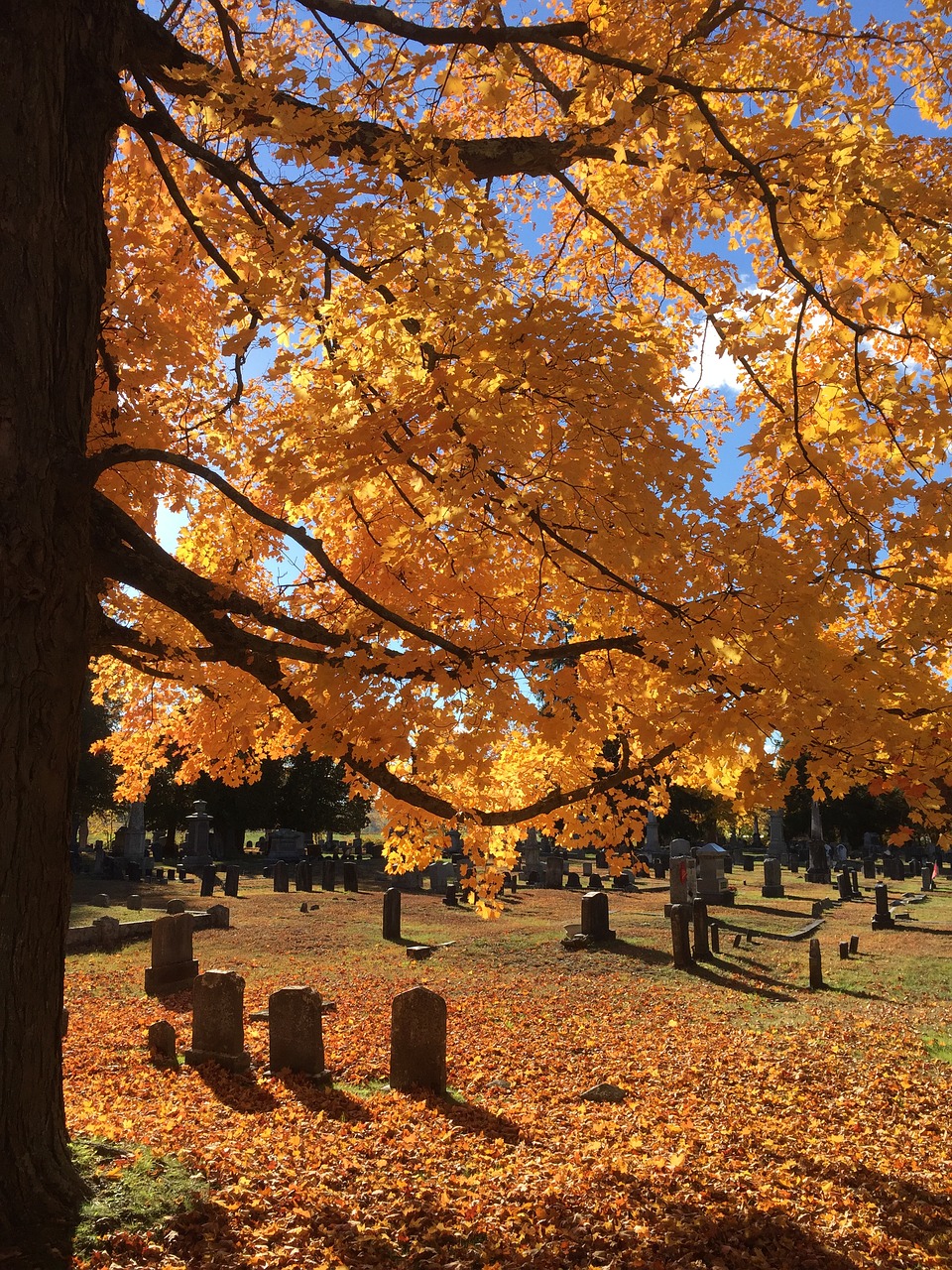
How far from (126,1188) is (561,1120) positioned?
15.2 ft

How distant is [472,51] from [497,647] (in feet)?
14.9

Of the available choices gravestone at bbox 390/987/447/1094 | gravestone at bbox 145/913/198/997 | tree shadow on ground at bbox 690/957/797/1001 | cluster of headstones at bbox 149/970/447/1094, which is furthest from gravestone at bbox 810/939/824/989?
gravestone at bbox 145/913/198/997

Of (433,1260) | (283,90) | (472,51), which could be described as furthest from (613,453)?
(433,1260)

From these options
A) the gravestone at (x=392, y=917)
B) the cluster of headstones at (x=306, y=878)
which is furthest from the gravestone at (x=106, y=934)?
the cluster of headstones at (x=306, y=878)

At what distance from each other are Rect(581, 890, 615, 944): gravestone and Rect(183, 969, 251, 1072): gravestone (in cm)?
1033

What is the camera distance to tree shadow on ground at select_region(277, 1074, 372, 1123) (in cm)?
831

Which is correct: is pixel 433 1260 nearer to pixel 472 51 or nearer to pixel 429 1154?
pixel 429 1154

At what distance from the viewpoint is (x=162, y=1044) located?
10.3m

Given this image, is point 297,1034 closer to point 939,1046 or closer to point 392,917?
point 939,1046

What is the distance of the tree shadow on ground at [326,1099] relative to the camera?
8.31m

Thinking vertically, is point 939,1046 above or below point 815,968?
below

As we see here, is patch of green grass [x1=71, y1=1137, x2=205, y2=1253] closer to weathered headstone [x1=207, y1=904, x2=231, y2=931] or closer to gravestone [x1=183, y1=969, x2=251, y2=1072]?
gravestone [x1=183, y1=969, x2=251, y2=1072]

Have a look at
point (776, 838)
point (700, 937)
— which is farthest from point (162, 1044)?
point (776, 838)

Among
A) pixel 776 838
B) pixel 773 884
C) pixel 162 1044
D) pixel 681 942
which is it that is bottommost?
pixel 773 884
